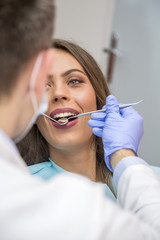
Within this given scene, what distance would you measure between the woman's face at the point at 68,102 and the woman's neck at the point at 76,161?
54 mm

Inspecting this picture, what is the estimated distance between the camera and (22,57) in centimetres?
67

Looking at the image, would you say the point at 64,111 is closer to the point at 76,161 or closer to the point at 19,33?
the point at 76,161

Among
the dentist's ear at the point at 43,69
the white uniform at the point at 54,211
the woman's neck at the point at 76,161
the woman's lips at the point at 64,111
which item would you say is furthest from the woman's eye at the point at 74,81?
the white uniform at the point at 54,211

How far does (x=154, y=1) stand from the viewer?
7.65 ft

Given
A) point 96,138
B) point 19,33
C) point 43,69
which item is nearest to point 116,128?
point 96,138

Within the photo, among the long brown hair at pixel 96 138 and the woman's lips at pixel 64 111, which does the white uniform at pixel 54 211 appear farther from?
the long brown hair at pixel 96 138

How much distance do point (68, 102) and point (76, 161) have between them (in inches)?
11.4

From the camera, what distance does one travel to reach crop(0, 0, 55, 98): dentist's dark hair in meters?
0.63

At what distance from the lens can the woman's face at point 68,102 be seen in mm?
1374

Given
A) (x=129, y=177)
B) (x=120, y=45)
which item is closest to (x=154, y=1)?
(x=120, y=45)

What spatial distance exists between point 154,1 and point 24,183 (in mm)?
2123

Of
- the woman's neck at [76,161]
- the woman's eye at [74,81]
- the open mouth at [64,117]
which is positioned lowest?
the woman's neck at [76,161]

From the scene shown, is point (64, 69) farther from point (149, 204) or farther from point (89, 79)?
point (149, 204)

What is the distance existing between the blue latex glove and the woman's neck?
0.64 feet
